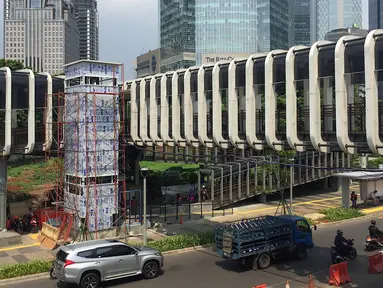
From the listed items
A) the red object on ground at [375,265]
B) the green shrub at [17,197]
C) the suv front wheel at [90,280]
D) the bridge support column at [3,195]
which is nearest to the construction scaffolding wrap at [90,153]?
the bridge support column at [3,195]

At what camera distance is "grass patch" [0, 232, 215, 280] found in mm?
18133

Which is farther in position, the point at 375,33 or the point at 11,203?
the point at 11,203

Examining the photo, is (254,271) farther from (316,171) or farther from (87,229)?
(316,171)

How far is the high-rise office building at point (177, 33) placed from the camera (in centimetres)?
14438

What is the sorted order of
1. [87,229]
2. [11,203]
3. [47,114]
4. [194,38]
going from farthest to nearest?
[194,38], [11,203], [47,114], [87,229]

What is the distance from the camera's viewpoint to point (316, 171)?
41344mm

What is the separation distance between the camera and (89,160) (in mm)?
24469

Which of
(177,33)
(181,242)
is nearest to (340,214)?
(181,242)

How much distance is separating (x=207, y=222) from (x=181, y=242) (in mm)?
6654

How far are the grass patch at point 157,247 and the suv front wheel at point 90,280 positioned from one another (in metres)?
→ 3.24

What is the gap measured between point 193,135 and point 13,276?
437 inches

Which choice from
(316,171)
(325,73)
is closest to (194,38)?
(316,171)

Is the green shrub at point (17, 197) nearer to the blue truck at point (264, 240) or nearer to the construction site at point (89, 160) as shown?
the construction site at point (89, 160)

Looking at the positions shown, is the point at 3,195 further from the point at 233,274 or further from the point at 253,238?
the point at 253,238
